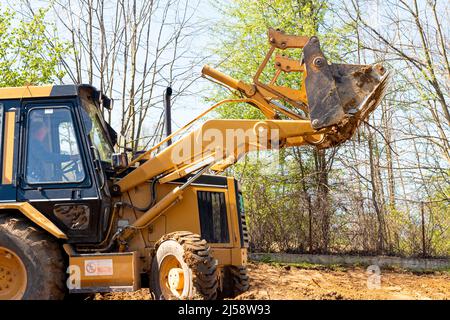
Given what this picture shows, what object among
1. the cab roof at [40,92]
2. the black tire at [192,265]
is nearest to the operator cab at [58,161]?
the cab roof at [40,92]

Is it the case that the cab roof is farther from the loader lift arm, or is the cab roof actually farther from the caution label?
the caution label

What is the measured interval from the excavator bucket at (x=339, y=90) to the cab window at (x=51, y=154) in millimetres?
2889

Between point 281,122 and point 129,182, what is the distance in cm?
212

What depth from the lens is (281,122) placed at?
24.3 ft

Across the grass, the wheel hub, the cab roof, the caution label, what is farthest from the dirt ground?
the cab roof

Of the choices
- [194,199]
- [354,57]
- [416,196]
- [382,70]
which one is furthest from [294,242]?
[382,70]

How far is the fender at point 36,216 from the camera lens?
7.26 m

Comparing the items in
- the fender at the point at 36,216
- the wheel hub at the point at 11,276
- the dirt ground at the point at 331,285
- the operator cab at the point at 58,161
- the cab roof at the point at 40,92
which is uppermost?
the cab roof at the point at 40,92

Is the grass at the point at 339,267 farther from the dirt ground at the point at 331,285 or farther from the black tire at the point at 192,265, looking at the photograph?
the black tire at the point at 192,265

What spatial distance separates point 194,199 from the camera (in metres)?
8.14

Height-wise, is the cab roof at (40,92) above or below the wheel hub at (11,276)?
above

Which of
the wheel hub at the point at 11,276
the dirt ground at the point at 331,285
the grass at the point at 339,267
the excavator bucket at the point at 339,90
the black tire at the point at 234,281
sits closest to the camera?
the excavator bucket at the point at 339,90

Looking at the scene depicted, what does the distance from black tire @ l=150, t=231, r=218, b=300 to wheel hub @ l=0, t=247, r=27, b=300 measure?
5.09ft

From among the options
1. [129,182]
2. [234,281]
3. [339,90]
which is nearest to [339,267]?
[234,281]
